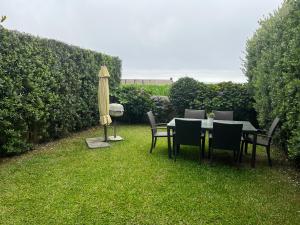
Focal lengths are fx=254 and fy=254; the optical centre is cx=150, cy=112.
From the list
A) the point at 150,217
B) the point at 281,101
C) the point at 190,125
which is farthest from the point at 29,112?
the point at 281,101

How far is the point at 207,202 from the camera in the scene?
3490mm

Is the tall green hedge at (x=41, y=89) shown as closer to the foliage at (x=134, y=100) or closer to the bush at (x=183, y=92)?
the foliage at (x=134, y=100)

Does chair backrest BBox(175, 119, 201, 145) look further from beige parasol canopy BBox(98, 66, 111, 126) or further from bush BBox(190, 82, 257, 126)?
bush BBox(190, 82, 257, 126)

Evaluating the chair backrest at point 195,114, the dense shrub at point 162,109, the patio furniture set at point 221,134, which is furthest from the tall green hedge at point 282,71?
the dense shrub at point 162,109

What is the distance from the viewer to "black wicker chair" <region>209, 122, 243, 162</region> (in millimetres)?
4690

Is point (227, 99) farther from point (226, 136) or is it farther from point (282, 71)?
point (226, 136)

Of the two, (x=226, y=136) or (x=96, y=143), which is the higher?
(x=226, y=136)

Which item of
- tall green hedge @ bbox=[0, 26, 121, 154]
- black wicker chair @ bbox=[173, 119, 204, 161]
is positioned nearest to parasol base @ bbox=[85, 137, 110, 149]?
tall green hedge @ bbox=[0, 26, 121, 154]

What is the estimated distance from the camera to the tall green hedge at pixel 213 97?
9.28 m

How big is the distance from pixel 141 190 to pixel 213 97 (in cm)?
667

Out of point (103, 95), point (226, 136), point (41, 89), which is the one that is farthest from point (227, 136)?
Result: point (41, 89)

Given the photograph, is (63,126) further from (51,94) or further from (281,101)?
(281,101)

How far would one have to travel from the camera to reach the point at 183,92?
1006 cm

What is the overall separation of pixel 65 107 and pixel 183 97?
4.68m
